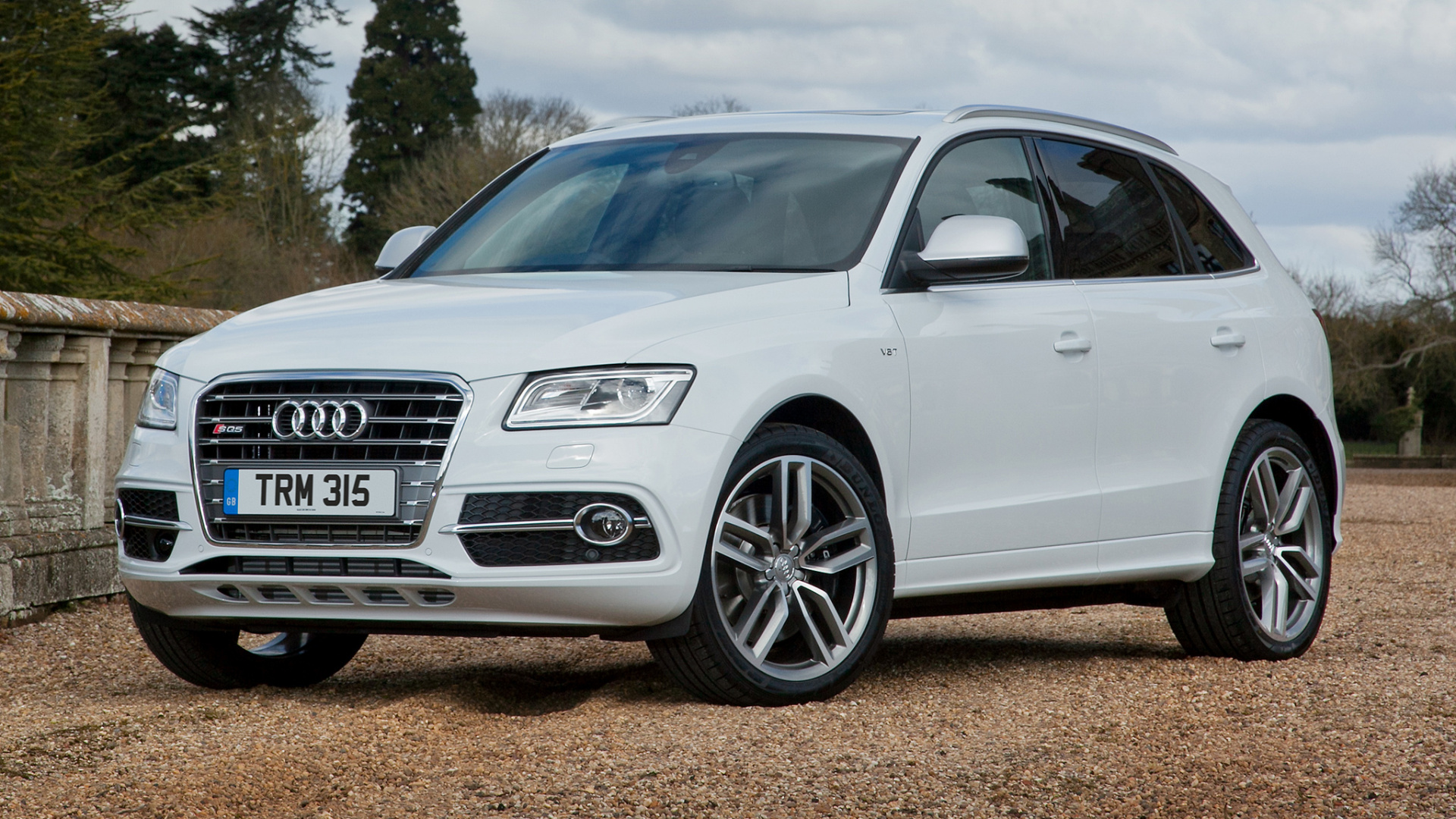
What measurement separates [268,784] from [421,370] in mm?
1115

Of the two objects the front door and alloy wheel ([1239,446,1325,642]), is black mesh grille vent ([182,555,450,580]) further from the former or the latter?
alloy wheel ([1239,446,1325,642])

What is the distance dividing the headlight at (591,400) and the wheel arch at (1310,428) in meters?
3.00

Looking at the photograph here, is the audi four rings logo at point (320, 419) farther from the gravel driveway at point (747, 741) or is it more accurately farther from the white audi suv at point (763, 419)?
the gravel driveway at point (747, 741)

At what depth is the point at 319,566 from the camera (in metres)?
4.49

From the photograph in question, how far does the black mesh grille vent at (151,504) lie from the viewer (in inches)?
186

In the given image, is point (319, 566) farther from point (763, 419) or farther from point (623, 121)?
point (623, 121)

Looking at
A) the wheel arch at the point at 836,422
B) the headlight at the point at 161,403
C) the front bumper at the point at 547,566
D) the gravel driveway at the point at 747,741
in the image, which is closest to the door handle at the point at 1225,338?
the gravel driveway at the point at 747,741

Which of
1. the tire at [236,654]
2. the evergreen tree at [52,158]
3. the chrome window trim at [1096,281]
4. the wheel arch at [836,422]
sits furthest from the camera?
the evergreen tree at [52,158]

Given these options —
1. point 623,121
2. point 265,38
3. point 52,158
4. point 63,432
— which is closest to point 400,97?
point 265,38

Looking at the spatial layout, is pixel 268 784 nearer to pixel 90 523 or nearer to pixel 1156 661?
pixel 1156 661

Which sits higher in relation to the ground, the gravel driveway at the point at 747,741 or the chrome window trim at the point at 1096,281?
the chrome window trim at the point at 1096,281

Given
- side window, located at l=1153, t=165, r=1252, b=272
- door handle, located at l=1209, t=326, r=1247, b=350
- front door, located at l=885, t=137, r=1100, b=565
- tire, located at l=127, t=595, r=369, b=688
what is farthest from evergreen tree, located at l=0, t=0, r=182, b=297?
door handle, located at l=1209, t=326, r=1247, b=350

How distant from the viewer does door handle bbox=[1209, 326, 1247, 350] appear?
244 inches

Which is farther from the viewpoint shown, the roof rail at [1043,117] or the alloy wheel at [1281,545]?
the alloy wheel at [1281,545]
